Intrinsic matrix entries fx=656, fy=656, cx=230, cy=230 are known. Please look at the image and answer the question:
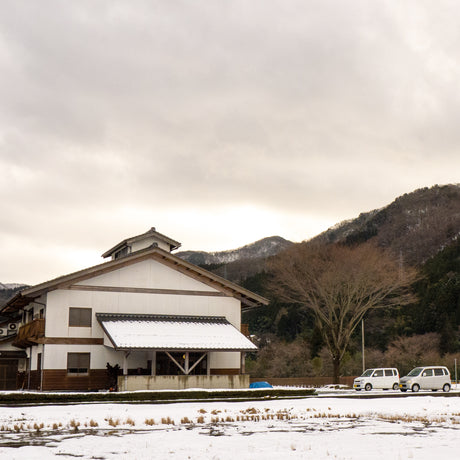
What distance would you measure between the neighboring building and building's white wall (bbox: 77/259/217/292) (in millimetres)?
64

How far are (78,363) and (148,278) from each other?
→ 6.87 meters

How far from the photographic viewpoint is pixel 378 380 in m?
44.6

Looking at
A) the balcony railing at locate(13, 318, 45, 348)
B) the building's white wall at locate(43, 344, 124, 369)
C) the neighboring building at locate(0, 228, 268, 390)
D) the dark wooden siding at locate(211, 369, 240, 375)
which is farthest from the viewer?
the dark wooden siding at locate(211, 369, 240, 375)

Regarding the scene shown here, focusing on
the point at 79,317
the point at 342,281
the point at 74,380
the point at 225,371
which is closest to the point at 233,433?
the point at 74,380

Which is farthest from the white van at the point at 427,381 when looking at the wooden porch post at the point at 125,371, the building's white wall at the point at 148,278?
the wooden porch post at the point at 125,371

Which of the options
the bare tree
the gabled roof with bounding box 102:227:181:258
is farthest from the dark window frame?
the bare tree

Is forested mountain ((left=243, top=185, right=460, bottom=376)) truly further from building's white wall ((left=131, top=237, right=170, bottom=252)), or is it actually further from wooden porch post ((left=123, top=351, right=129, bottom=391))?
wooden porch post ((left=123, top=351, right=129, bottom=391))

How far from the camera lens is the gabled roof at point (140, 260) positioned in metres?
39.4

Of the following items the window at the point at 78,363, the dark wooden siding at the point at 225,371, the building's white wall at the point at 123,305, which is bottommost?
the dark wooden siding at the point at 225,371

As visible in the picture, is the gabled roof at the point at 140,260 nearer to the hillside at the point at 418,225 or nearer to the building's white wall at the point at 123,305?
the building's white wall at the point at 123,305

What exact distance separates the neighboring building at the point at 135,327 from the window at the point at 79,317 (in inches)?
2.4

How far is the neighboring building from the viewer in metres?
38.5

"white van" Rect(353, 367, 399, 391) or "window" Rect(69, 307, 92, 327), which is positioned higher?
"window" Rect(69, 307, 92, 327)

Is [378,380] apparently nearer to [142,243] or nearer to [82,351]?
[142,243]
